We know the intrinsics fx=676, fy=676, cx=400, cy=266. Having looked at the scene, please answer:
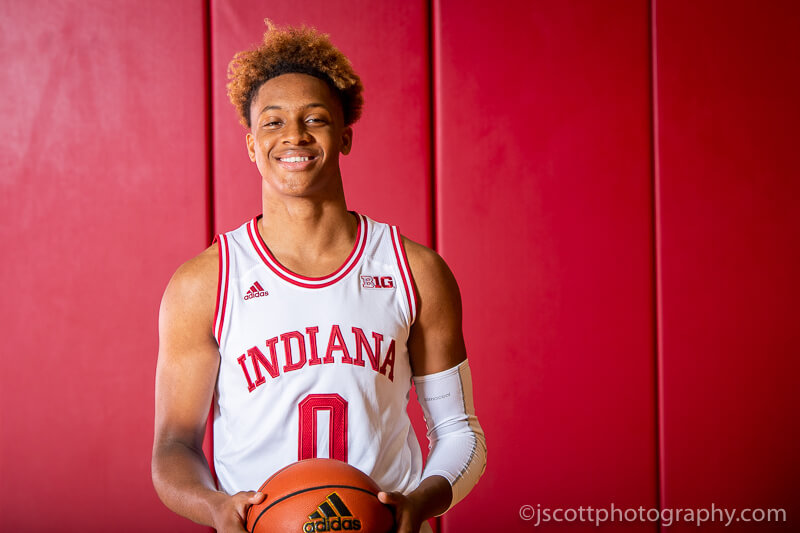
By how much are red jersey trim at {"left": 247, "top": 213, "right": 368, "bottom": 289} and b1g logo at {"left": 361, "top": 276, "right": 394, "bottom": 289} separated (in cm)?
3

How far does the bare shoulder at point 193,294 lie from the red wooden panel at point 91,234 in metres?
0.90

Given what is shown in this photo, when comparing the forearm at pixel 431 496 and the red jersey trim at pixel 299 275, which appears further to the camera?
the red jersey trim at pixel 299 275

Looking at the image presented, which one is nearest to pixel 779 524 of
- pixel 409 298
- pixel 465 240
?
pixel 465 240

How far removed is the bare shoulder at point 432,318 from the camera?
1.08m

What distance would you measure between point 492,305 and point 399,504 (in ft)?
3.75

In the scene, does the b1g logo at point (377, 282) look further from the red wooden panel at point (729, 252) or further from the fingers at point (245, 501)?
the red wooden panel at point (729, 252)

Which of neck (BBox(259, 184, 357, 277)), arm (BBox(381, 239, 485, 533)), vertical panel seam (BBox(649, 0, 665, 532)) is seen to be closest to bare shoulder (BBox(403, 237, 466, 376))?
arm (BBox(381, 239, 485, 533))

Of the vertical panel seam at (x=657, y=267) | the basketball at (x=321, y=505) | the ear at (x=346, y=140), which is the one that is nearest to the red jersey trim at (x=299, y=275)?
the ear at (x=346, y=140)

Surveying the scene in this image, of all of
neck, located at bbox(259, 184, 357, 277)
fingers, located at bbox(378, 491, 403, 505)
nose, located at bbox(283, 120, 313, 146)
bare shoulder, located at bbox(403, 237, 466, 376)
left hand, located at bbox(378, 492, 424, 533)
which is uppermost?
nose, located at bbox(283, 120, 313, 146)

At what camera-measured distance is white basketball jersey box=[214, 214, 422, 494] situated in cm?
98

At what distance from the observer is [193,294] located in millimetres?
1025

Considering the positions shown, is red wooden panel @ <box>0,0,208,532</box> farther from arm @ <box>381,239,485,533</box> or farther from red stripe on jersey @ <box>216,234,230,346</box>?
arm @ <box>381,239,485,533</box>

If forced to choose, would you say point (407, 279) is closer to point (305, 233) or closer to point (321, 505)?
point (305, 233)

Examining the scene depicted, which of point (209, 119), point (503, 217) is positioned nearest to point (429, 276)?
point (503, 217)
